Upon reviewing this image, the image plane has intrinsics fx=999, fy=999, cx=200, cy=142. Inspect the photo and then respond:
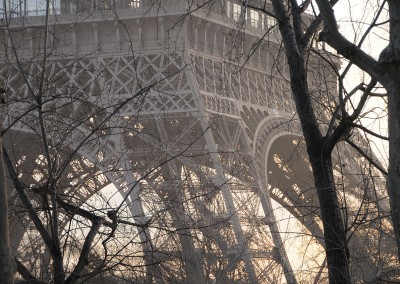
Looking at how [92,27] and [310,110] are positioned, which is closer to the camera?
[310,110]

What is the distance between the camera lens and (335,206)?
8.40 m

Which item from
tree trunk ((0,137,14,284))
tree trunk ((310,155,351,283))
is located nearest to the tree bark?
tree trunk ((310,155,351,283))

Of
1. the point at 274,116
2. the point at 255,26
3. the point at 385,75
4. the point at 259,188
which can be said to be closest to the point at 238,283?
the point at 259,188

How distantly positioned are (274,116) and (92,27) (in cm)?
829

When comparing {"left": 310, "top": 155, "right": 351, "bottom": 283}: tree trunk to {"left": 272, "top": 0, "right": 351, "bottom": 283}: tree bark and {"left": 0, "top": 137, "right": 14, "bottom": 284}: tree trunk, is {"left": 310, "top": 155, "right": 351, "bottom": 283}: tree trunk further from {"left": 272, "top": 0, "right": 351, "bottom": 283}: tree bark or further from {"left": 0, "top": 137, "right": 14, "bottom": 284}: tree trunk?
{"left": 0, "top": 137, "right": 14, "bottom": 284}: tree trunk

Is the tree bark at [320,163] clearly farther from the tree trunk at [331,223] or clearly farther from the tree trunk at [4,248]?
the tree trunk at [4,248]

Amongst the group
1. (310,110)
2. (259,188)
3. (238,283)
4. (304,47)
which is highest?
(259,188)

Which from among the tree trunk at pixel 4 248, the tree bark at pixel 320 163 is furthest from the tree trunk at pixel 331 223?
the tree trunk at pixel 4 248

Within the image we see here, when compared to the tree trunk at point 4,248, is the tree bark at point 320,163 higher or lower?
higher

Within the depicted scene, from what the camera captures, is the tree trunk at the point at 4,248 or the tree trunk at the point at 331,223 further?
the tree trunk at the point at 331,223

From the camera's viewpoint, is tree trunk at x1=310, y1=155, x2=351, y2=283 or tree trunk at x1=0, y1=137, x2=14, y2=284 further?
tree trunk at x1=310, y1=155, x2=351, y2=283

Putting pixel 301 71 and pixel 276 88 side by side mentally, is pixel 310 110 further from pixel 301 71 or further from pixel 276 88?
pixel 276 88

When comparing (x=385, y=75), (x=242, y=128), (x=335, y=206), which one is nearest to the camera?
(x=385, y=75)

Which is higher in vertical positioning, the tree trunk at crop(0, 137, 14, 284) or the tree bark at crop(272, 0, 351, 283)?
the tree bark at crop(272, 0, 351, 283)
